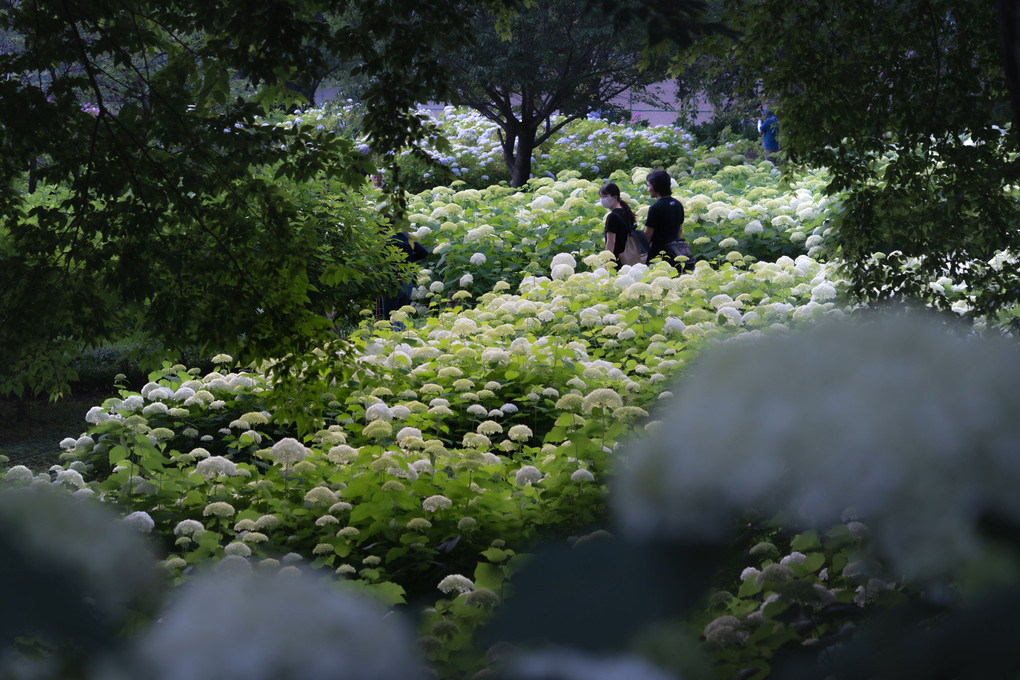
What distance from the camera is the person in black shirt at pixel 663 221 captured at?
8438mm

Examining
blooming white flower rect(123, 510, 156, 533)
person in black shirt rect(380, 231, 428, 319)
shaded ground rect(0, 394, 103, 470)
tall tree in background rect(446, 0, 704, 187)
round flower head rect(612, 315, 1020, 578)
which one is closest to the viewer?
round flower head rect(612, 315, 1020, 578)

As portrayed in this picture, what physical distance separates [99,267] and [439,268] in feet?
20.5

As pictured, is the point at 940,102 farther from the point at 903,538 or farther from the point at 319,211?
the point at 319,211

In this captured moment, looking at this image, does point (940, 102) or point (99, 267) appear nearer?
point (99, 267)

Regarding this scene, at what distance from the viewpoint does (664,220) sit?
8492 millimetres

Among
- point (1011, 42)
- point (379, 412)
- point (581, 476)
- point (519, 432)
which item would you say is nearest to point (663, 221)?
point (379, 412)

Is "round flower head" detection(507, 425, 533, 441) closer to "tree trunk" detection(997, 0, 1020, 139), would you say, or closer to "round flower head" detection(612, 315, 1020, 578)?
"tree trunk" detection(997, 0, 1020, 139)

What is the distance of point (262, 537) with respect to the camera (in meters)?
3.50

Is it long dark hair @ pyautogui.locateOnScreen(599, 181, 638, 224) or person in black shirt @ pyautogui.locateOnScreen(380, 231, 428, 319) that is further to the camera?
long dark hair @ pyautogui.locateOnScreen(599, 181, 638, 224)

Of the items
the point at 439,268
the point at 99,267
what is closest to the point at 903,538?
the point at 99,267

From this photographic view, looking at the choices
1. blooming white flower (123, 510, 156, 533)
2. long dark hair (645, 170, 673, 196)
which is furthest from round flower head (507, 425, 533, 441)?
long dark hair (645, 170, 673, 196)

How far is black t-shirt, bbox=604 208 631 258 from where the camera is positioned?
8.59m

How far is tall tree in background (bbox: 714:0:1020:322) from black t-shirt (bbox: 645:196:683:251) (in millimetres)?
3923

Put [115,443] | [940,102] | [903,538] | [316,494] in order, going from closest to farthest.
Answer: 1. [903,538]
2. [316,494]
3. [940,102]
4. [115,443]
